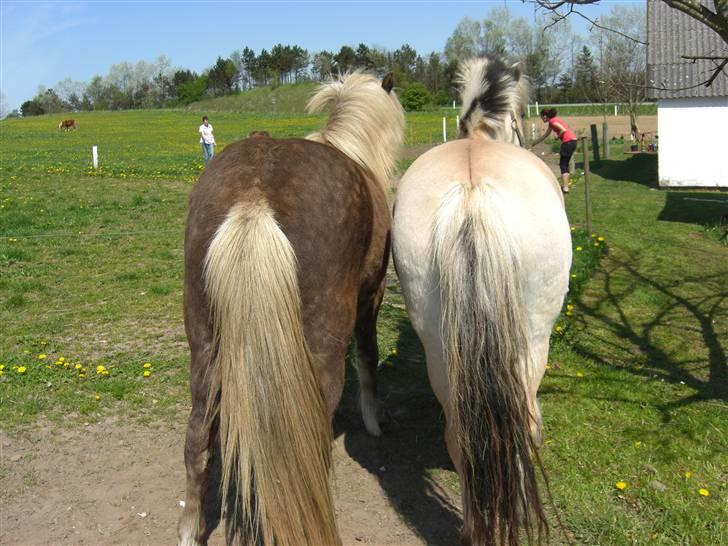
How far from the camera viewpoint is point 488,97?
3992 millimetres

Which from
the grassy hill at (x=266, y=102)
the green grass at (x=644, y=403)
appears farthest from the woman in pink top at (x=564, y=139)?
the grassy hill at (x=266, y=102)

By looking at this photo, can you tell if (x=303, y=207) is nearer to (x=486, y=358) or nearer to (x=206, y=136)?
(x=486, y=358)

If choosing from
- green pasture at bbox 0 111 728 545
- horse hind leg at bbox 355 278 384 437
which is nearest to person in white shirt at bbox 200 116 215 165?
green pasture at bbox 0 111 728 545

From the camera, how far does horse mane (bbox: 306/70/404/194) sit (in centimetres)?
432

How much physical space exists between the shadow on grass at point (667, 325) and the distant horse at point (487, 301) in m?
2.31

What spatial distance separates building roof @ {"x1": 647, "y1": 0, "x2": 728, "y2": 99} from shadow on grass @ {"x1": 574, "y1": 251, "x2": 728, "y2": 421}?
10.6 m

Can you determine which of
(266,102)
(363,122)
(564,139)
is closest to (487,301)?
(363,122)

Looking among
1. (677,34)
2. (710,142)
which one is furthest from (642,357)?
(677,34)

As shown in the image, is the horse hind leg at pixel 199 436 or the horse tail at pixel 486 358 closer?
the horse tail at pixel 486 358

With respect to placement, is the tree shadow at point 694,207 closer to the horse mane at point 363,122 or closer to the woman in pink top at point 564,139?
the woman in pink top at point 564,139

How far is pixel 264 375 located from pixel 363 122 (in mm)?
2248

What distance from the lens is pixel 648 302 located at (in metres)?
7.53

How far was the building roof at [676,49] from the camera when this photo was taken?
17203mm

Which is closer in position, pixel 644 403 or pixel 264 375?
pixel 264 375
